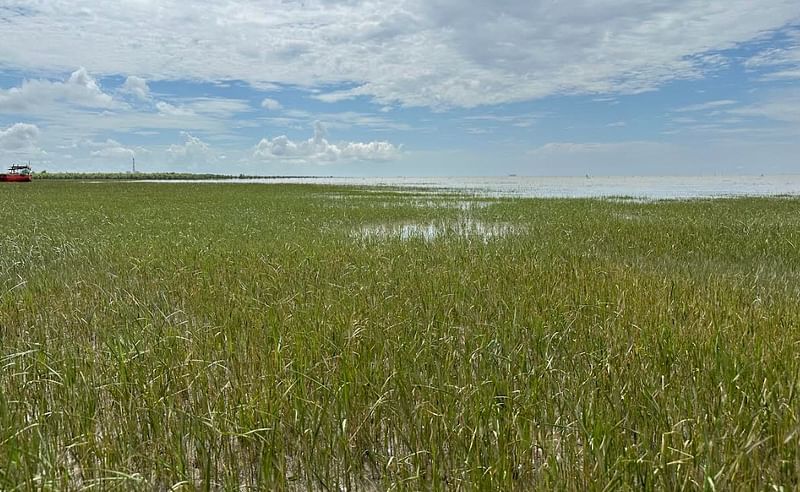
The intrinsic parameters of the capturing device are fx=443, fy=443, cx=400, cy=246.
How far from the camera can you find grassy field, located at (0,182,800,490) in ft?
9.46

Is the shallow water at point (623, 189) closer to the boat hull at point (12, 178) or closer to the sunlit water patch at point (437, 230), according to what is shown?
the sunlit water patch at point (437, 230)

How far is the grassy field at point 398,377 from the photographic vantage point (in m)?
2.88

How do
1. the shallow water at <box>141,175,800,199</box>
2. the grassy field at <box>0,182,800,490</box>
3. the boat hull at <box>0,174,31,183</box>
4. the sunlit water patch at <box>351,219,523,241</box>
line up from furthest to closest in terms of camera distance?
1. the boat hull at <box>0,174,31,183</box>
2. the shallow water at <box>141,175,800,199</box>
3. the sunlit water patch at <box>351,219,523,241</box>
4. the grassy field at <box>0,182,800,490</box>

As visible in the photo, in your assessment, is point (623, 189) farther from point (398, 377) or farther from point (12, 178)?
point (12, 178)

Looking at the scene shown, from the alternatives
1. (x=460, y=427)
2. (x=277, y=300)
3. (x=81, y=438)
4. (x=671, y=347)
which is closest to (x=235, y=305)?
(x=277, y=300)

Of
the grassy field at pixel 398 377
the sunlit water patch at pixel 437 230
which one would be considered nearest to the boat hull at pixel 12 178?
the sunlit water patch at pixel 437 230

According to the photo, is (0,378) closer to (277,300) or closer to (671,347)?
(277,300)

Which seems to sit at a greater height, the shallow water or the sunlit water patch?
the shallow water

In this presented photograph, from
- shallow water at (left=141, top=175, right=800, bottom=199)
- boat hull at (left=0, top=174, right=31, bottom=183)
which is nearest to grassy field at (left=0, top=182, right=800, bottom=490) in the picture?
shallow water at (left=141, top=175, right=800, bottom=199)

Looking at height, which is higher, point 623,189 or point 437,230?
point 623,189

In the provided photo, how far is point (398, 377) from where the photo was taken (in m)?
3.89

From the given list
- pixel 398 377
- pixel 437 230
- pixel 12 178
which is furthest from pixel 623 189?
pixel 12 178

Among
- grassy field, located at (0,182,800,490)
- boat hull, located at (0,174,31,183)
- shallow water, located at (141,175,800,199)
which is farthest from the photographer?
boat hull, located at (0,174,31,183)

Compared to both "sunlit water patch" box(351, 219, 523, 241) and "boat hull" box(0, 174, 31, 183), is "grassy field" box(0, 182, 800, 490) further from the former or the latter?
"boat hull" box(0, 174, 31, 183)
